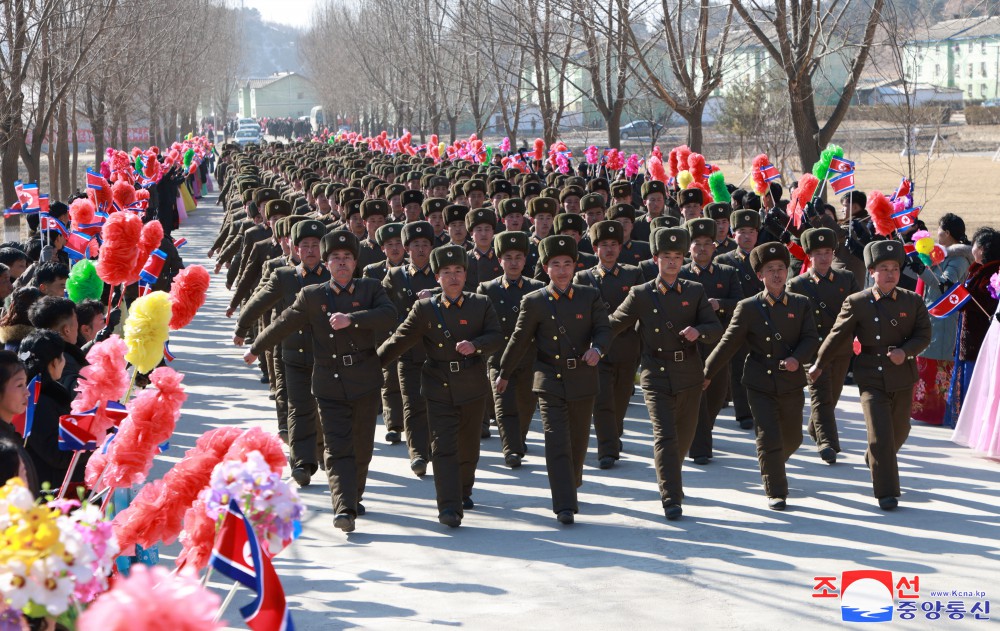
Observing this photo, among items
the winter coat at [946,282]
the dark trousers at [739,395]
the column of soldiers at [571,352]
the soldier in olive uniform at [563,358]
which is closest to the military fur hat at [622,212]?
the dark trousers at [739,395]

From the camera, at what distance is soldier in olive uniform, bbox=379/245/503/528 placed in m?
8.73

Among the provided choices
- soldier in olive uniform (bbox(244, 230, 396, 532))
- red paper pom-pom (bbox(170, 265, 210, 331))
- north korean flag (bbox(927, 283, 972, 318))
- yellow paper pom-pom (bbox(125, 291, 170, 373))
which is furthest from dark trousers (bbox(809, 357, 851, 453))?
yellow paper pom-pom (bbox(125, 291, 170, 373))

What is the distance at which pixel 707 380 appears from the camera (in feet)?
30.1

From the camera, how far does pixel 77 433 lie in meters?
5.82

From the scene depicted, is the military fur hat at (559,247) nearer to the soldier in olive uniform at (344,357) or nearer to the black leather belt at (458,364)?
the black leather belt at (458,364)

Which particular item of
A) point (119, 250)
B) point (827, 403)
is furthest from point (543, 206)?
point (119, 250)

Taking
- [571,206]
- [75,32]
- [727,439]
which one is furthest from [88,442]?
[75,32]

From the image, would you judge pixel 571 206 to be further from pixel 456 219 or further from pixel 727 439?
pixel 727 439

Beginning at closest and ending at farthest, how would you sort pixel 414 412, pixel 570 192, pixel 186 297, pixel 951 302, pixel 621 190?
pixel 186 297
pixel 414 412
pixel 951 302
pixel 570 192
pixel 621 190

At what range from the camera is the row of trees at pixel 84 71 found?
64.0 feet

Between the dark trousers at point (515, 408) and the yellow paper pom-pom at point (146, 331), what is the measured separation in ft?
15.4

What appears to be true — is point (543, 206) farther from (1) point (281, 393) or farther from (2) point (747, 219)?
(1) point (281, 393)

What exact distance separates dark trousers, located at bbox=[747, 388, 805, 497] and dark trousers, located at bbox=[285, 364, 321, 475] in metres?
3.24

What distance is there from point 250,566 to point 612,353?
22.6 feet
